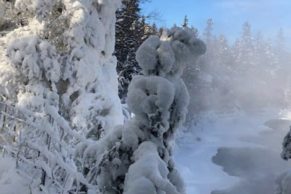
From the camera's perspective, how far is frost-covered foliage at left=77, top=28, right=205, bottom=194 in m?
3.46

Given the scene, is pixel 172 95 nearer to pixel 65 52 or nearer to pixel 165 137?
pixel 165 137

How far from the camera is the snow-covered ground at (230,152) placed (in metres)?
29.1

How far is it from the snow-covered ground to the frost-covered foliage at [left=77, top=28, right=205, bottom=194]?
71.6ft

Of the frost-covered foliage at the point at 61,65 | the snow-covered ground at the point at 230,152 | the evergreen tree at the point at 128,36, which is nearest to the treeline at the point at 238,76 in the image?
the snow-covered ground at the point at 230,152

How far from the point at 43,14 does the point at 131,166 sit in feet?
21.4

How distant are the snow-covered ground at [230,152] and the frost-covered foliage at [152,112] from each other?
21827mm

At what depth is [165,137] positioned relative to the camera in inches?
144

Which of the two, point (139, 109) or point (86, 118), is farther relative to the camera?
point (86, 118)

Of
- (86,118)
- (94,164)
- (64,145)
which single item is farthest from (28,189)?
(86,118)

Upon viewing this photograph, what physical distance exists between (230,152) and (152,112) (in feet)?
118

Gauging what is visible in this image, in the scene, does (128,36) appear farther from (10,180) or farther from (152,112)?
(152,112)

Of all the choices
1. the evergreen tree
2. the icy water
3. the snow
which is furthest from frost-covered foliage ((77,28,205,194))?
the icy water

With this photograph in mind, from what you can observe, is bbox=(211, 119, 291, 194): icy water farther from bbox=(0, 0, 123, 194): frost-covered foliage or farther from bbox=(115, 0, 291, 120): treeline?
bbox=(0, 0, 123, 194): frost-covered foliage

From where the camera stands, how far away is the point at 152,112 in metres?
3.48
